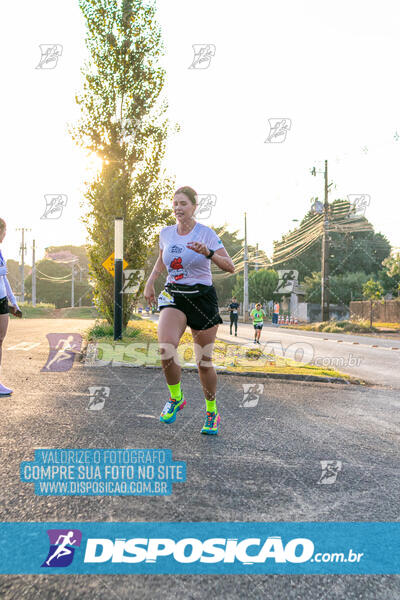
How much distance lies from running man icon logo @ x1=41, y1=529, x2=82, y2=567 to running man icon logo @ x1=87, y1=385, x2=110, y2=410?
292cm

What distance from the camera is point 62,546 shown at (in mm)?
2156

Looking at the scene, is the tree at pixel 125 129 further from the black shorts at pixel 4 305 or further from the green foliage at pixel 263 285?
the green foliage at pixel 263 285

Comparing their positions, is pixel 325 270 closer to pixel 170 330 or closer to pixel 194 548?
pixel 170 330

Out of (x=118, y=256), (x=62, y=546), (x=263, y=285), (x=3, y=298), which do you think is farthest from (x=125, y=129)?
(x=263, y=285)

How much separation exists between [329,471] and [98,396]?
10.9 ft

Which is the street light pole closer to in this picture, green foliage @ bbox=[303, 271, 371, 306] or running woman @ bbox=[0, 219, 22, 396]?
running woman @ bbox=[0, 219, 22, 396]

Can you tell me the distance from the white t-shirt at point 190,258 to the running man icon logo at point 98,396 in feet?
6.59

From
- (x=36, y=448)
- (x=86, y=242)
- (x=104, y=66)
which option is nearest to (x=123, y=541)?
(x=36, y=448)

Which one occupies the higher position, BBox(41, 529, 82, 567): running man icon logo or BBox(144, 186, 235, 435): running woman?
BBox(144, 186, 235, 435): running woman

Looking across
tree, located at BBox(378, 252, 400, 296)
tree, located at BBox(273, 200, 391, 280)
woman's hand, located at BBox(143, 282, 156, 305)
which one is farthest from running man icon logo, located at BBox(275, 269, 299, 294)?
woman's hand, located at BBox(143, 282, 156, 305)

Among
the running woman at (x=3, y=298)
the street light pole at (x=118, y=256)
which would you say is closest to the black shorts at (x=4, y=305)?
the running woman at (x=3, y=298)

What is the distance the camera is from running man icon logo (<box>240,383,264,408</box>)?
6059 mm

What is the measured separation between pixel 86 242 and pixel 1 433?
41.4 feet

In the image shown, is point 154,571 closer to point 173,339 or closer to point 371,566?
point 371,566
